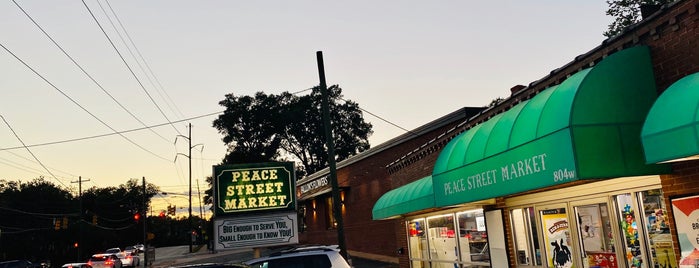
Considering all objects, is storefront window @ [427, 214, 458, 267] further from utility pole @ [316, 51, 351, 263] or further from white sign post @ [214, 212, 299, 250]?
white sign post @ [214, 212, 299, 250]

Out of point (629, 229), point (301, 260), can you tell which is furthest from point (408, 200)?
point (629, 229)

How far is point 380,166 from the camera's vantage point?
28.7 m

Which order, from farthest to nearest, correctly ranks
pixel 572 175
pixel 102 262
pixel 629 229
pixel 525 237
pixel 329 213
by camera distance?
1. pixel 329 213
2. pixel 102 262
3. pixel 525 237
4. pixel 629 229
5. pixel 572 175

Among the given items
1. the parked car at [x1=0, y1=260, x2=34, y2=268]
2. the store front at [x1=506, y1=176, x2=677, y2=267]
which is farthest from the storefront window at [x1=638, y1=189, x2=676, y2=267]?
the parked car at [x1=0, y1=260, x2=34, y2=268]

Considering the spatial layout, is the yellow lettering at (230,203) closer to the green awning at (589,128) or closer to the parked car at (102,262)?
the green awning at (589,128)

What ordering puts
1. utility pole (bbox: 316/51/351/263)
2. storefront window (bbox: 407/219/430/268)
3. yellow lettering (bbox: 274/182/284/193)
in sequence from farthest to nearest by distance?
storefront window (bbox: 407/219/430/268) → utility pole (bbox: 316/51/351/263) → yellow lettering (bbox: 274/182/284/193)

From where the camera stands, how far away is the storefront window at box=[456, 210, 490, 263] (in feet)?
45.4

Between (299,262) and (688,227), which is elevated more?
(688,227)

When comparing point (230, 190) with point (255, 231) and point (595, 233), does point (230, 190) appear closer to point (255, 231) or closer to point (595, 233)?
point (255, 231)

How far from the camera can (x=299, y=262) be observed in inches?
385

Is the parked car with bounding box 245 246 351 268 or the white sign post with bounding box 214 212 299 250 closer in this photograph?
the parked car with bounding box 245 246 351 268

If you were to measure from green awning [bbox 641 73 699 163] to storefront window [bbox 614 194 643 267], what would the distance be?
7.98 ft

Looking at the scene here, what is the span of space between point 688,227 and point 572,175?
1799 mm

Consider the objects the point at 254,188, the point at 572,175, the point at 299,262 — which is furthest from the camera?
the point at 254,188
